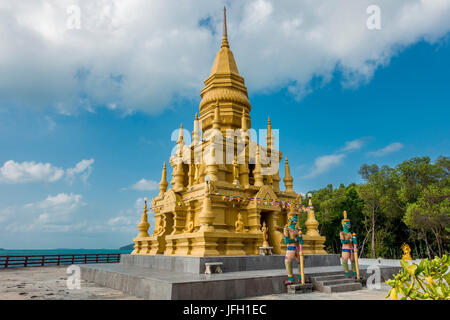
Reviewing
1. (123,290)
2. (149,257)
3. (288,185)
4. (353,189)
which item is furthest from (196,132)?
(353,189)

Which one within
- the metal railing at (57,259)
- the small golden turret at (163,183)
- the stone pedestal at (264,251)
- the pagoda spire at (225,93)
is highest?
the pagoda spire at (225,93)

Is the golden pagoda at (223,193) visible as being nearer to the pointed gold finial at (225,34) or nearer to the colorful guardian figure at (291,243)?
the pointed gold finial at (225,34)

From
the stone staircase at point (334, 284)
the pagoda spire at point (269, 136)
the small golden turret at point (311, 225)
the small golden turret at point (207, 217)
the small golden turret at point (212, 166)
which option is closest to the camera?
the stone staircase at point (334, 284)

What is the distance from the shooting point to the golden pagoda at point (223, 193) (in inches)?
571

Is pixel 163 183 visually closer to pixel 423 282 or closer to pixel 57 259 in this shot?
pixel 57 259

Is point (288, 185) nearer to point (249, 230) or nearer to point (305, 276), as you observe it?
point (249, 230)

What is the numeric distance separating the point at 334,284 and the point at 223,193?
6.97 metres

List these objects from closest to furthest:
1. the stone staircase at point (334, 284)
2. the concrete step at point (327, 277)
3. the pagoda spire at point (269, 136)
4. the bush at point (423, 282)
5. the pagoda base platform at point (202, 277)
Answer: the bush at point (423, 282)
the pagoda base platform at point (202, 277)
the stone staircase at point (334, 284)
the concrete step at point (327, 277)
the pagoda spire at point (269, 136)

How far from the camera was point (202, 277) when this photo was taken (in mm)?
10148

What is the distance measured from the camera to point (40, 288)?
1193cm

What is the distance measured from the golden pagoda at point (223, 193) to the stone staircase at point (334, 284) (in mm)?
4162

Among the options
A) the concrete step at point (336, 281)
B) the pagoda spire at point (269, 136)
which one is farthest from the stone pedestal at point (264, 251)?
the pagoda spire at point (269, 136)

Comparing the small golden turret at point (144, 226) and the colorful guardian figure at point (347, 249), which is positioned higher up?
the small golden turret at point (144, 226)
